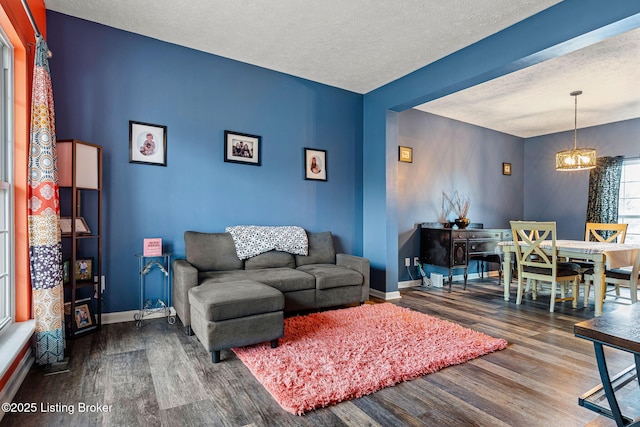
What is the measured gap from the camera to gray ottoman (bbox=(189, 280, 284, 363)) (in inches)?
88.3

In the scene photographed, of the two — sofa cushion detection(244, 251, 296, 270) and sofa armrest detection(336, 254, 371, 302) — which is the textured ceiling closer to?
sofa armrest detection(336, 254, 371, 302)

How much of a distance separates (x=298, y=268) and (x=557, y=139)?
5637 mm

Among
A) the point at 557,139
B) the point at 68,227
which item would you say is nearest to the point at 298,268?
the point at 68,227

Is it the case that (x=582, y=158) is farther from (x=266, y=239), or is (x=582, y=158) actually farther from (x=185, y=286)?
(x=185, y=286)

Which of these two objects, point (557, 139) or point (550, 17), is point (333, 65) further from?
point (557, 139)

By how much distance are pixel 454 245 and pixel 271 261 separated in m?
2.58

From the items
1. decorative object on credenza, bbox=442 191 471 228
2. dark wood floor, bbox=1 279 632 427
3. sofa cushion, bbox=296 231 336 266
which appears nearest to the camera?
dark wood floor, bbox=1 279 632 427

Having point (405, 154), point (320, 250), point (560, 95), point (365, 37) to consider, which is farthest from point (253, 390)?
point (560, 95)

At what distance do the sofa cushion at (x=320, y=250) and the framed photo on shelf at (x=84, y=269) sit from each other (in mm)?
1952

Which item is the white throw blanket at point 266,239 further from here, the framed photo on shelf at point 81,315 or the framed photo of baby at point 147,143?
the framed photo on shelf at point 81,315

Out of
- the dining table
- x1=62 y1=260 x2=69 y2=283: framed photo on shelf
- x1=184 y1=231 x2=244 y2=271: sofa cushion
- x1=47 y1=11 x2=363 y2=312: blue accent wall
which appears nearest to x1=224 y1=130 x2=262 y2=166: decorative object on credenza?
x1=47 y1=11 x2=363 y2=312: blue accent wall

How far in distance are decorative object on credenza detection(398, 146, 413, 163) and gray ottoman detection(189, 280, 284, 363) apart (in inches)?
125

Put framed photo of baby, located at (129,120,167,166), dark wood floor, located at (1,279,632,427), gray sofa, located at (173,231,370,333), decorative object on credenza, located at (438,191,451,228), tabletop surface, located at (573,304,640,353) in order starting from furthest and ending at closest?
decorative object on credenza, located at (438,191,451,228) → framed photo of baby, located at (129,120,167,166) → gray sofa, located at (173,231,370,333) → dark wood floor, located at (1,279,632,427) → tabletop surface, located at (573,304,640,353)

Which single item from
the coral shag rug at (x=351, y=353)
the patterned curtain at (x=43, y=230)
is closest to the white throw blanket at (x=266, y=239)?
the coral shag rug at (x=351, y=353)
